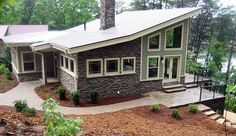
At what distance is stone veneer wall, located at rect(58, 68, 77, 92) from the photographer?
41.2ft

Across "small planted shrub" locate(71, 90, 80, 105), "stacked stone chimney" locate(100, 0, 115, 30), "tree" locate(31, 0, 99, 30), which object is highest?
"tree" locate(31, 0, 99, 30)

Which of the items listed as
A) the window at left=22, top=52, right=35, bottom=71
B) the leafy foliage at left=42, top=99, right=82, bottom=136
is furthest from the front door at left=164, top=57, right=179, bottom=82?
the leafy foliage at left=42, top=99, right=82, bottom=136

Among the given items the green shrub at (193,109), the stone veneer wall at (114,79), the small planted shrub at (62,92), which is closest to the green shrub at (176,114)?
the green shrub at (193,109)

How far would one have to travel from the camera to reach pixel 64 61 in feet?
46.1

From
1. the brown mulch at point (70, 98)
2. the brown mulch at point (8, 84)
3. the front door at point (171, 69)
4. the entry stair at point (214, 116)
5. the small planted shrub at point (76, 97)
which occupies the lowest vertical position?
the entry stair at point (214, 116)

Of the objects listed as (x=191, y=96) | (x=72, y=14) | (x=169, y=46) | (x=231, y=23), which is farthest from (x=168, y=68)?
(x=72, y=14)

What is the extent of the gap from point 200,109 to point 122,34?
5.66 meters

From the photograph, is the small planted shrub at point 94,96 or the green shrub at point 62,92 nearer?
the small planted shrub at point 94,96

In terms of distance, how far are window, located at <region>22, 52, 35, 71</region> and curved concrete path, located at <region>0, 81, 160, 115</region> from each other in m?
1.96

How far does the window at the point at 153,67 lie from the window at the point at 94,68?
323 centimetres

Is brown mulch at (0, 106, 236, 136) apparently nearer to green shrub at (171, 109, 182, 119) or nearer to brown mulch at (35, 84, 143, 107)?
green shrub at (171, 109, 182, 119)

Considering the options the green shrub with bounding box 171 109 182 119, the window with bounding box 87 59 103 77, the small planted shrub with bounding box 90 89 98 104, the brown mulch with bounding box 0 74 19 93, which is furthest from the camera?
the brown mulch with bounding box 0 74 19 93

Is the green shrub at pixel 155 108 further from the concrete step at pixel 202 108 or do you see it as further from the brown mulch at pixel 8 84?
the brown mulch at pixel 8 84

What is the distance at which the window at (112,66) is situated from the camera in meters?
12.4
